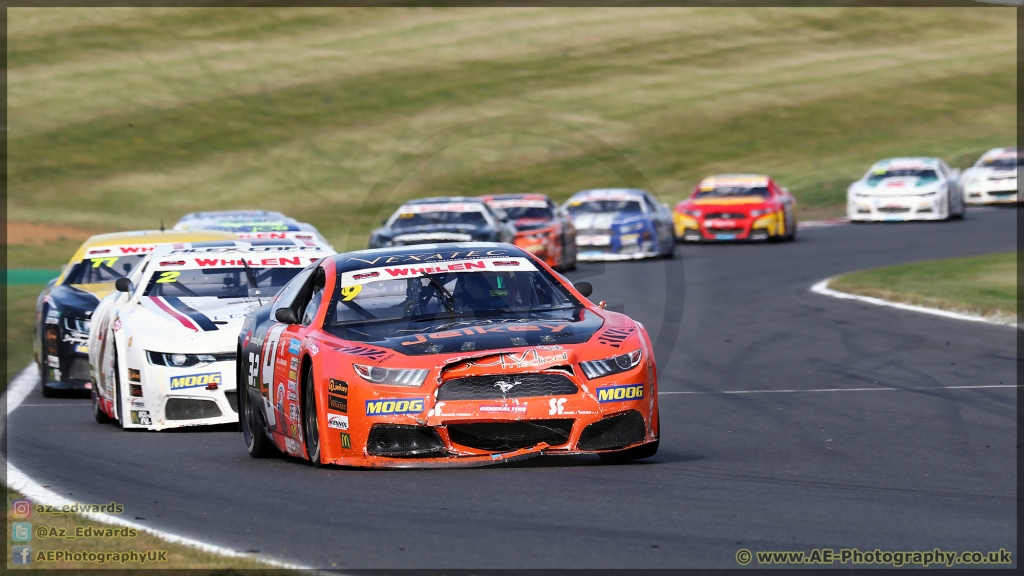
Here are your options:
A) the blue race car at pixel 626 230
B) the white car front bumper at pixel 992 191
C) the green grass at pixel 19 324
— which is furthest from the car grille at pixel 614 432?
the white car front bumper at pixel 992 191

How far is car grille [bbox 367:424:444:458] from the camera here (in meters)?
8.04

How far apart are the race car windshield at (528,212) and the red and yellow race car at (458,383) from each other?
17.8 meters

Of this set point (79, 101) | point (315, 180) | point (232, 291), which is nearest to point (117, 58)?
point (79, 101)

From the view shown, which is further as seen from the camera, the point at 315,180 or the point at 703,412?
the point at 315,180

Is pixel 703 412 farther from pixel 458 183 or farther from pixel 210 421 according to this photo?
pixel 458 183

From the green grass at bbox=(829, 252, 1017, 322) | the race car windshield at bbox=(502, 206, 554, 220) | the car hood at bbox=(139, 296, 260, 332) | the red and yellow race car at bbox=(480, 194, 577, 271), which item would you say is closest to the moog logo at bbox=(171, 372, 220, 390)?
the car hood at bbox=(139, 296, 260, 332)

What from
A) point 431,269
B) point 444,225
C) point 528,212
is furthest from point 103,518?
point 528,212

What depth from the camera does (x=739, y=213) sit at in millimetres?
31203

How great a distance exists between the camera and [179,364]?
1088 centimetres

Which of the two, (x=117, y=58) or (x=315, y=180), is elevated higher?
(x=117, y=58)

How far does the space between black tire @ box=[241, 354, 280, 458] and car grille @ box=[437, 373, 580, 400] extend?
1.74 metres

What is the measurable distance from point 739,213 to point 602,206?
3.10m

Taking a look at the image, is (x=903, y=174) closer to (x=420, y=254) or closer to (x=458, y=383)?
(x=420, y=254)

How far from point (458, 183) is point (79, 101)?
17.0 meters
